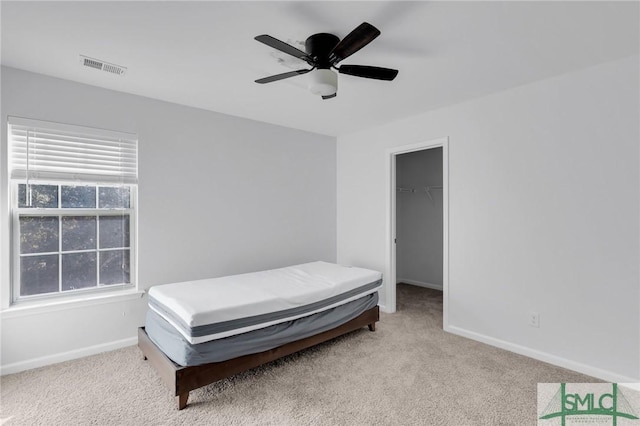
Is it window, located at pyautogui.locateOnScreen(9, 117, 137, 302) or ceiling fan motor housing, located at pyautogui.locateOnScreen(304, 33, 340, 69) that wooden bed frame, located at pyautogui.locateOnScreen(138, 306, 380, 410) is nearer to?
window, located at pyautogui.locateOnScreen(9, 117, 137, 302)

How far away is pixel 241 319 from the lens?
231 centimetres

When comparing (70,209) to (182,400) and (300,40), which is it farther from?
(300,40)

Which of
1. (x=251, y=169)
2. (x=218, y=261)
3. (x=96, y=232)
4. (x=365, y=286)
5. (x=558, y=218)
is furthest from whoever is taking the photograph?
(x=251, y=169)

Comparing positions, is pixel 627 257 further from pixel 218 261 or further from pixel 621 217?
pixel 218 261

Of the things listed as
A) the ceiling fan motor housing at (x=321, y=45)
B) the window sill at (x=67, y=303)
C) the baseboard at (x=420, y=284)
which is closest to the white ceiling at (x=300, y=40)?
the ceiling fan motor housing at (x=321, y=45)

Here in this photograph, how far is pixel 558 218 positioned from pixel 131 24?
343 cm

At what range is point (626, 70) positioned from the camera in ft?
7.70

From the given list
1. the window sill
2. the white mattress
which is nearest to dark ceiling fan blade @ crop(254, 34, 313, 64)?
the white mattress

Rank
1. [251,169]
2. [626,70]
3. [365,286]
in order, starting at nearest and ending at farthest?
1. [626,70]
2. [365,286]
3. [251,169]

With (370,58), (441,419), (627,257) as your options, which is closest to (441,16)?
(370,58)

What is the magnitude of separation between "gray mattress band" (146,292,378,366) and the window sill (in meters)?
0.55

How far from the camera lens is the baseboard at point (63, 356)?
2.51 meters
